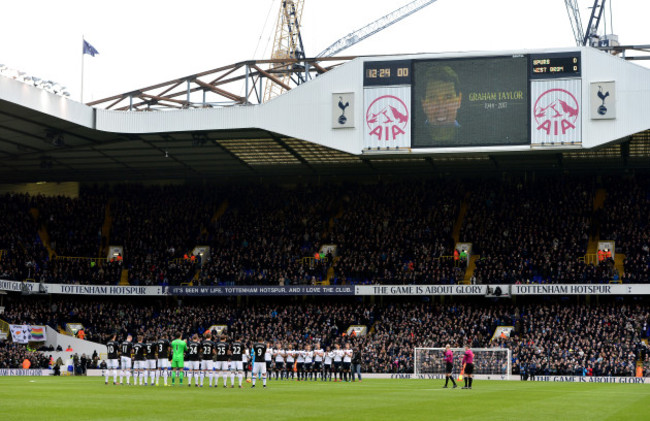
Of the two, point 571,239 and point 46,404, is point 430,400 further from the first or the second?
point 571,239

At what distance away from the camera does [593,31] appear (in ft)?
244

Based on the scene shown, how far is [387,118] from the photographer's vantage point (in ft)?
171

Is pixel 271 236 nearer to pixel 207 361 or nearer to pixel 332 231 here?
pixel 332 231

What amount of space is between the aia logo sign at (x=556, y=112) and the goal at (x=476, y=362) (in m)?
12.7

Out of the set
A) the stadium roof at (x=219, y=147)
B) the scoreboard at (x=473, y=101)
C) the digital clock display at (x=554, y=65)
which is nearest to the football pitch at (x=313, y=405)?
the scoreboard at (x=473, y=101)

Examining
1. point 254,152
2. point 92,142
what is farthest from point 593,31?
point 92,142

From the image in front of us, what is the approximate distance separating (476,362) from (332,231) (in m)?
17.9

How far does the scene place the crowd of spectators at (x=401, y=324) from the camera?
50.0m

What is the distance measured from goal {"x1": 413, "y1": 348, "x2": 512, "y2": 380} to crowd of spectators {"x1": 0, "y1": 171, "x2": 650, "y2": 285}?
293 inches

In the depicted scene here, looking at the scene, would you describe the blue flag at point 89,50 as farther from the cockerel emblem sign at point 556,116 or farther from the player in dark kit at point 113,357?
the cockerel emblem sign at point 556,116

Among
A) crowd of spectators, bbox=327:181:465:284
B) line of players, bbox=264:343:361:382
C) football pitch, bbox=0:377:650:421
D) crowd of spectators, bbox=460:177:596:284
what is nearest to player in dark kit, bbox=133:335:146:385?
football pitch, bbox=0:377:650:421

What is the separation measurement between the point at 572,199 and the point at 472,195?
705 centimetres

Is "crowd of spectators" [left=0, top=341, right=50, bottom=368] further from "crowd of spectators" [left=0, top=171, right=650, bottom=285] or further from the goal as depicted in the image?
the goal

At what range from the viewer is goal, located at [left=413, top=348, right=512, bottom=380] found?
4978 centimetres
